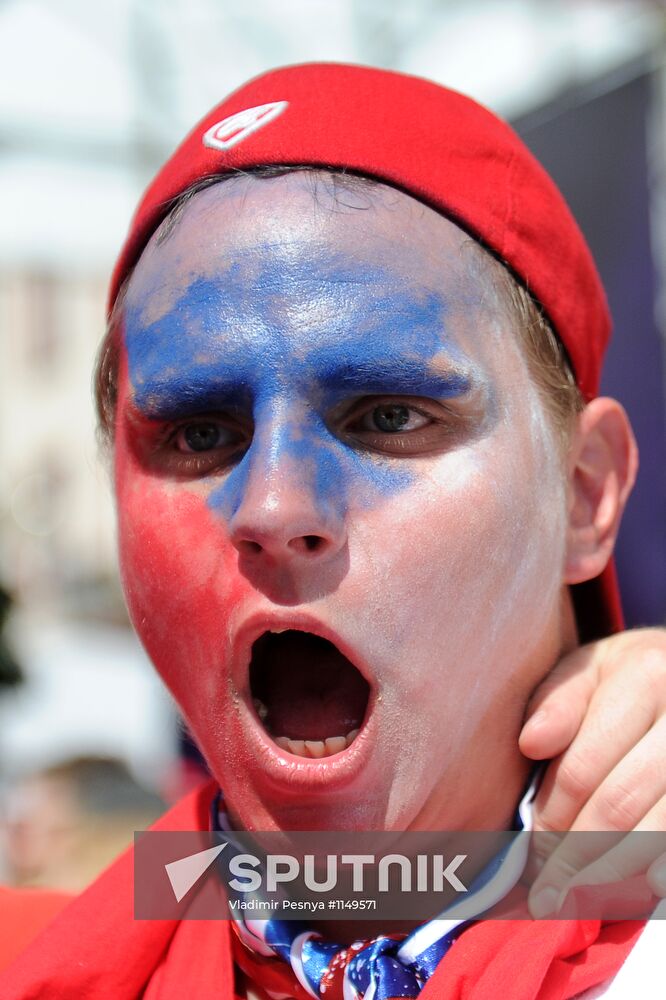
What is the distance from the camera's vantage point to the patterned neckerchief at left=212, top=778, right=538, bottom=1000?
3.83 ft

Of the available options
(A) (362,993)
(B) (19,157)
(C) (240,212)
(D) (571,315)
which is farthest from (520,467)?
(B) (19,157)

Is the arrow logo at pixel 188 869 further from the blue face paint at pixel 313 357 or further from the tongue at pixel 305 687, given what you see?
the blue face paint at pixel 313 357

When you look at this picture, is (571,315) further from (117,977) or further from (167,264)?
(117,977)

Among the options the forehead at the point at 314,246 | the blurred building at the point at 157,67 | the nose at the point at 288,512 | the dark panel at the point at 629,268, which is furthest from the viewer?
the blurred building at the point at 157,67

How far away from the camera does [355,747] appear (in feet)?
3.73

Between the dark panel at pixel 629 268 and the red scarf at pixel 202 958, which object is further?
the dark panel at pixel 629 268

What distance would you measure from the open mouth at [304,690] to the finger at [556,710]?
0.65 ft

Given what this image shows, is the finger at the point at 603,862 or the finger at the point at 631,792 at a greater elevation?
the finger at the point at 631,792

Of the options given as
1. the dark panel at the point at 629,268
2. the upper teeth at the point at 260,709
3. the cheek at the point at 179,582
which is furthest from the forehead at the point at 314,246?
the dark panel at the point at 629,268

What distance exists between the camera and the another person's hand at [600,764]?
3.84 ft

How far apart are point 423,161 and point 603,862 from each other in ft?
2.78

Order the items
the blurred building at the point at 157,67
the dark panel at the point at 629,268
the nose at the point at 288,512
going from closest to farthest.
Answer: the nose at the point at 288,512
the dark panel at the point at 629,268
the blurred building at the point at 157,67

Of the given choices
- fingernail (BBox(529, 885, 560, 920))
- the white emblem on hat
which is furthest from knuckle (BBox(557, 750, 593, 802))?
the white emblem on hat

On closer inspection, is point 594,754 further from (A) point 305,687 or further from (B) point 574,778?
(A) point 305,687
